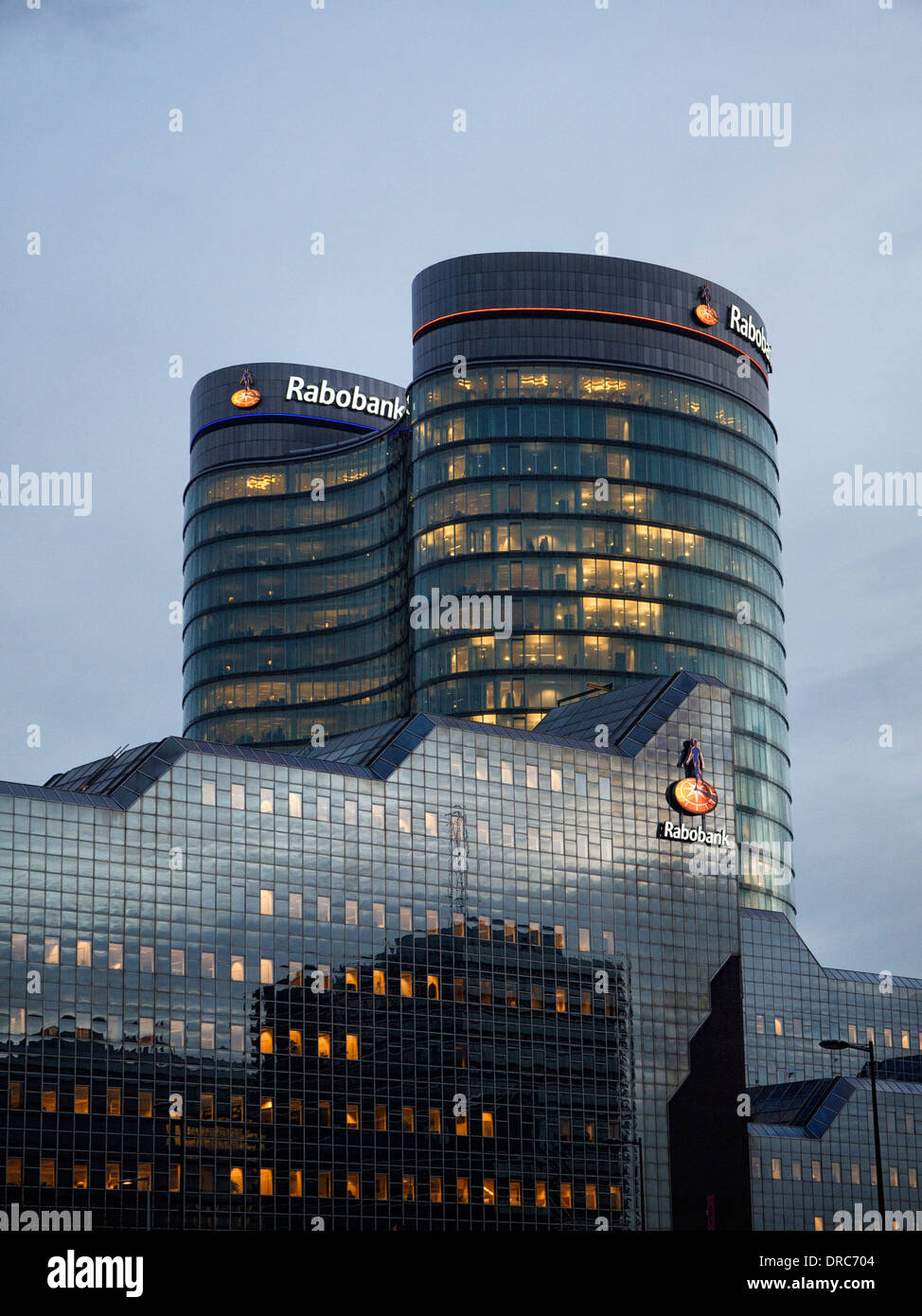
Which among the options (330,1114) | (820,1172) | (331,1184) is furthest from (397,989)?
(820,1172)

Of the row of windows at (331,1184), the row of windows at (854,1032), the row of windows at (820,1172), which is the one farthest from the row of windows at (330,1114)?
the row of windows at (854,1032)

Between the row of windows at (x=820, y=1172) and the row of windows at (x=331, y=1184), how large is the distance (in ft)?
72.2

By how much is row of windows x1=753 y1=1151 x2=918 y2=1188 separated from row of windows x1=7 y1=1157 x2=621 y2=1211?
2200 centimetres

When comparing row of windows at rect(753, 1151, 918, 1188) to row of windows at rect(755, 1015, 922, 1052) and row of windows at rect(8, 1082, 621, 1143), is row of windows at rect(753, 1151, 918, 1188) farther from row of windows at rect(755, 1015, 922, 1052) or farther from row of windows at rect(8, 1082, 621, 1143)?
row of windows at rect(8, 1082, 621, 1143)

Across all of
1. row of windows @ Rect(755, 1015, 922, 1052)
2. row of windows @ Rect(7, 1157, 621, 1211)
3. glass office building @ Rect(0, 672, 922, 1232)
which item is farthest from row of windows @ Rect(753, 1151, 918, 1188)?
row of windows @ Rect(7, 1157, 621, 1211)

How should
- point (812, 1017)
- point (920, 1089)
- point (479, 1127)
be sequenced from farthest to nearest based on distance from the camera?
point (812, 1017)
point (920, 1089)
point (479, 1127)

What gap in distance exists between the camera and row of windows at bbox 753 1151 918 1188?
151 m

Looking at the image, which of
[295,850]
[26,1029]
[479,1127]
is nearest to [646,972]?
[479,1127]

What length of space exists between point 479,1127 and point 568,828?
24.0 meters

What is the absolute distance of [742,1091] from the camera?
143500mm

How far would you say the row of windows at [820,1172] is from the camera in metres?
151

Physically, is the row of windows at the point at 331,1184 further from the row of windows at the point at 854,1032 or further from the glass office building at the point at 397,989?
the row of windows at the point at 854,1032
